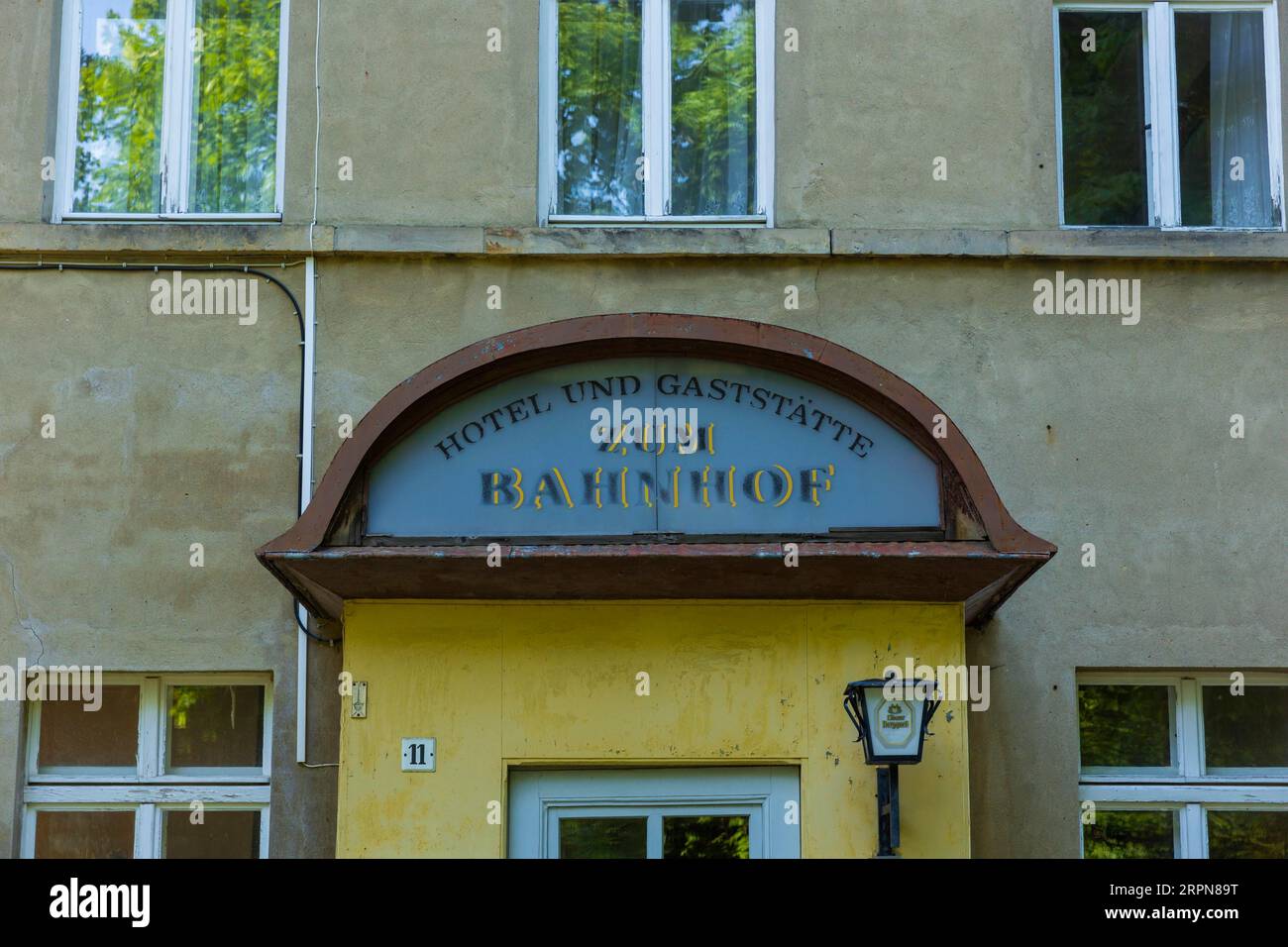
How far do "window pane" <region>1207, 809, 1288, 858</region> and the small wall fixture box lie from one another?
12.2ft

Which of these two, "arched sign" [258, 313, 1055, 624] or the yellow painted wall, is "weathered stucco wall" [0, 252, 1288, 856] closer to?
the yellow painted wall

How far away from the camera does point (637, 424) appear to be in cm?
671

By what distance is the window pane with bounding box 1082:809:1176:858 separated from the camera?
291 inches

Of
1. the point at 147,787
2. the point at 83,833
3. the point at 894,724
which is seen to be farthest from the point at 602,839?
the point at 83,833

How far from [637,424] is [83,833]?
10.9 feet

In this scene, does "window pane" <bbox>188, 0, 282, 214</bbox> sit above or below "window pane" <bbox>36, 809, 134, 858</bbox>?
above

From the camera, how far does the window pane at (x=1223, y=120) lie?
801cm

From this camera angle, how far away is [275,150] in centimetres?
798

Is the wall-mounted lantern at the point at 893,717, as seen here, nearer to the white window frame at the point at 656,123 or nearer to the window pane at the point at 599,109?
the white window frame at the point at 656,123

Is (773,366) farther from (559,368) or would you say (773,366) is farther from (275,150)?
(275,150)

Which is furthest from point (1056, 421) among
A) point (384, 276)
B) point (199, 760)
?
point (199, 760)

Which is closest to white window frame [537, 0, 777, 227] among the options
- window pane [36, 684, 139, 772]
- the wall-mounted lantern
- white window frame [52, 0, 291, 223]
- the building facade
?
the building facade

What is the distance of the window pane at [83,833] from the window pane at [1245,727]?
5.18 metres

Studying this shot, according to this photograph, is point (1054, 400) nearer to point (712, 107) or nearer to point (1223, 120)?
point (1223, 120)
